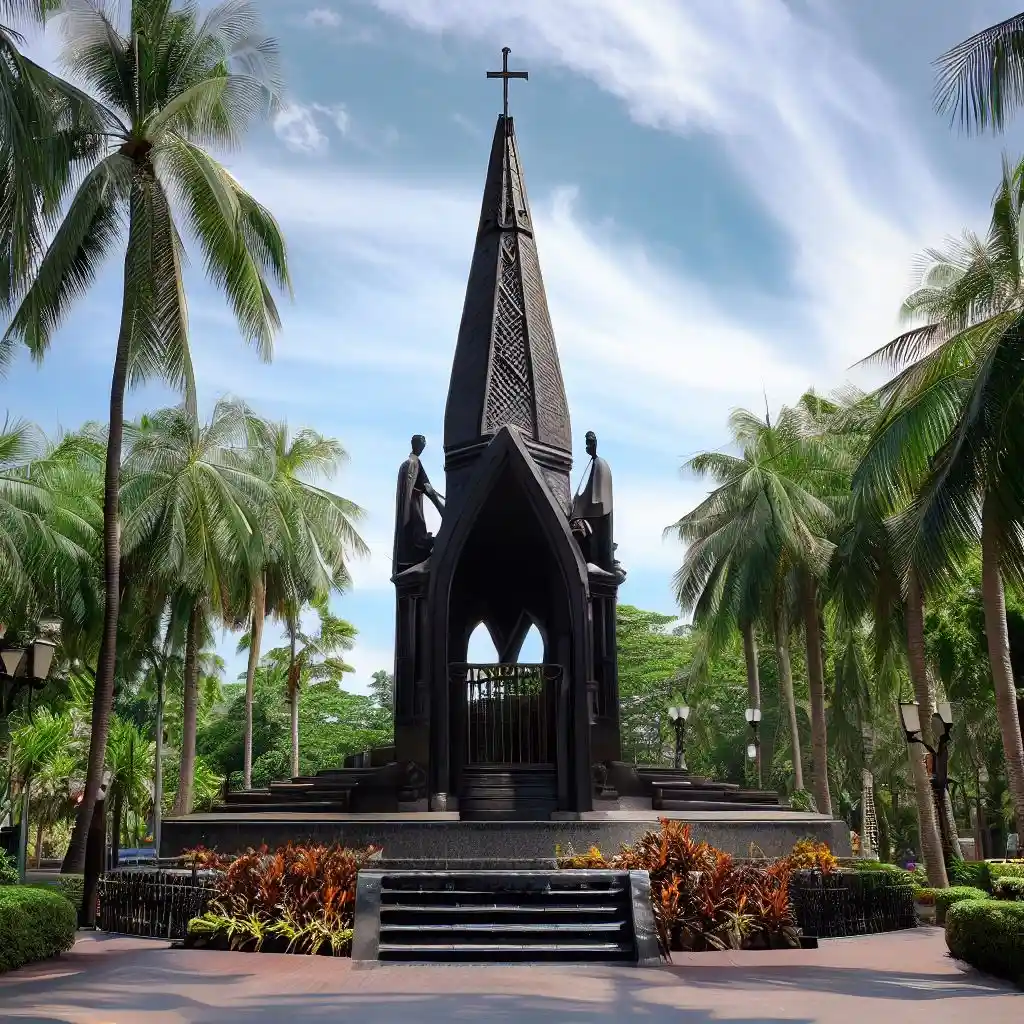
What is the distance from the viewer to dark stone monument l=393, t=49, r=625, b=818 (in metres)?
15.1

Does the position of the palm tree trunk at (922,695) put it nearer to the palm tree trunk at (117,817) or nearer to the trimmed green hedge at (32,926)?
the trimmed green hedge at (32,926)

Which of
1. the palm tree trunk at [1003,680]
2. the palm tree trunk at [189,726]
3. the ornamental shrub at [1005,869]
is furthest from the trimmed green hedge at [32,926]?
the palm tree trunk at [189,726]

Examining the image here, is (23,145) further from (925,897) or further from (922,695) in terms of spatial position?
(922,695)

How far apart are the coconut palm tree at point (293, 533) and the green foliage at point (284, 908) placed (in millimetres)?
17848

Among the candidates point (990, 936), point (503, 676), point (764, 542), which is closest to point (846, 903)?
point (990, 936)

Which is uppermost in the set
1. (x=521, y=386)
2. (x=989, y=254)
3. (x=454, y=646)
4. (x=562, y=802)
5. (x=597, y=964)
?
(x=989, y=254)

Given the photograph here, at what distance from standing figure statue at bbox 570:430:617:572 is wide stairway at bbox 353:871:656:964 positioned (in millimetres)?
5923

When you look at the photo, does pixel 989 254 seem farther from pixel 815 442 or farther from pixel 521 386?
pixel 815 442

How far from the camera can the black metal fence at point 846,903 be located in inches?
478

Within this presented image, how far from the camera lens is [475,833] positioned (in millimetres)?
13195

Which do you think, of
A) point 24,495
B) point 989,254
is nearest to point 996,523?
point 989,254

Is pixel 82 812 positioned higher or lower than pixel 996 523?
lower

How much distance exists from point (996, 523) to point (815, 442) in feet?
58.5

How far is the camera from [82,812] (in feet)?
56.6
